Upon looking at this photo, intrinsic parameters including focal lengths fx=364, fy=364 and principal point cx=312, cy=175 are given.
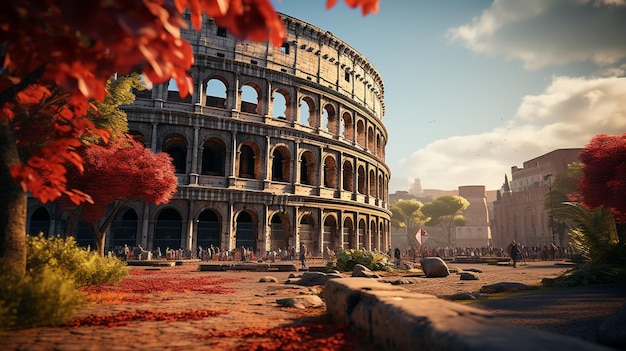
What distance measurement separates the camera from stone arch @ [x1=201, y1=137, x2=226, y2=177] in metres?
24.2

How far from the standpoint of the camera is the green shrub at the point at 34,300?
3.81 metres

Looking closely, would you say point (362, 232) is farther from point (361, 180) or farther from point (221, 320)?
point (221, 320)

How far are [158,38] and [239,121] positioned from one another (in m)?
21.5

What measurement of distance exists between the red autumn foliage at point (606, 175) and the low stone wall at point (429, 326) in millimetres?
11824

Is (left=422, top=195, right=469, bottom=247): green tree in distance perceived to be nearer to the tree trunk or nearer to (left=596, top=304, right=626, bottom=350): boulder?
(left=596, top=304, right=626, bottom=350): boulder

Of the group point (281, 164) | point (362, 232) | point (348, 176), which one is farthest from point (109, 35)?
point (362, 232)

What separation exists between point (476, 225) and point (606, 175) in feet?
256

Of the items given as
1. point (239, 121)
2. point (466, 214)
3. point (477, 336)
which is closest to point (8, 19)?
point (477, 336)

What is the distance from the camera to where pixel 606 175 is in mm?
13094

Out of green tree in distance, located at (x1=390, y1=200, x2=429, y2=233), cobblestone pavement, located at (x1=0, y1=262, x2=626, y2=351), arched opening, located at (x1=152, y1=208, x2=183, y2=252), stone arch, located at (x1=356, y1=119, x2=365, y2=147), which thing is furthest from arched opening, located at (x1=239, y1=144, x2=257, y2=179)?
green tree in distance, located at (x1=390, y1=200, x2=429, y2=233)

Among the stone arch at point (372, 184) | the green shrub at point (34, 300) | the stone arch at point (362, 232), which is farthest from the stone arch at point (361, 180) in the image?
the green shrub at point (34, 300)

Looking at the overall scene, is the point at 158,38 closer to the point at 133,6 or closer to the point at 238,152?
the point at 133,6

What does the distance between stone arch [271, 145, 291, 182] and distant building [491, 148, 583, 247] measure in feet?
158

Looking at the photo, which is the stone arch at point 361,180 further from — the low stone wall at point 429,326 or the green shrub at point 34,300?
the green shrub at point 34,300
